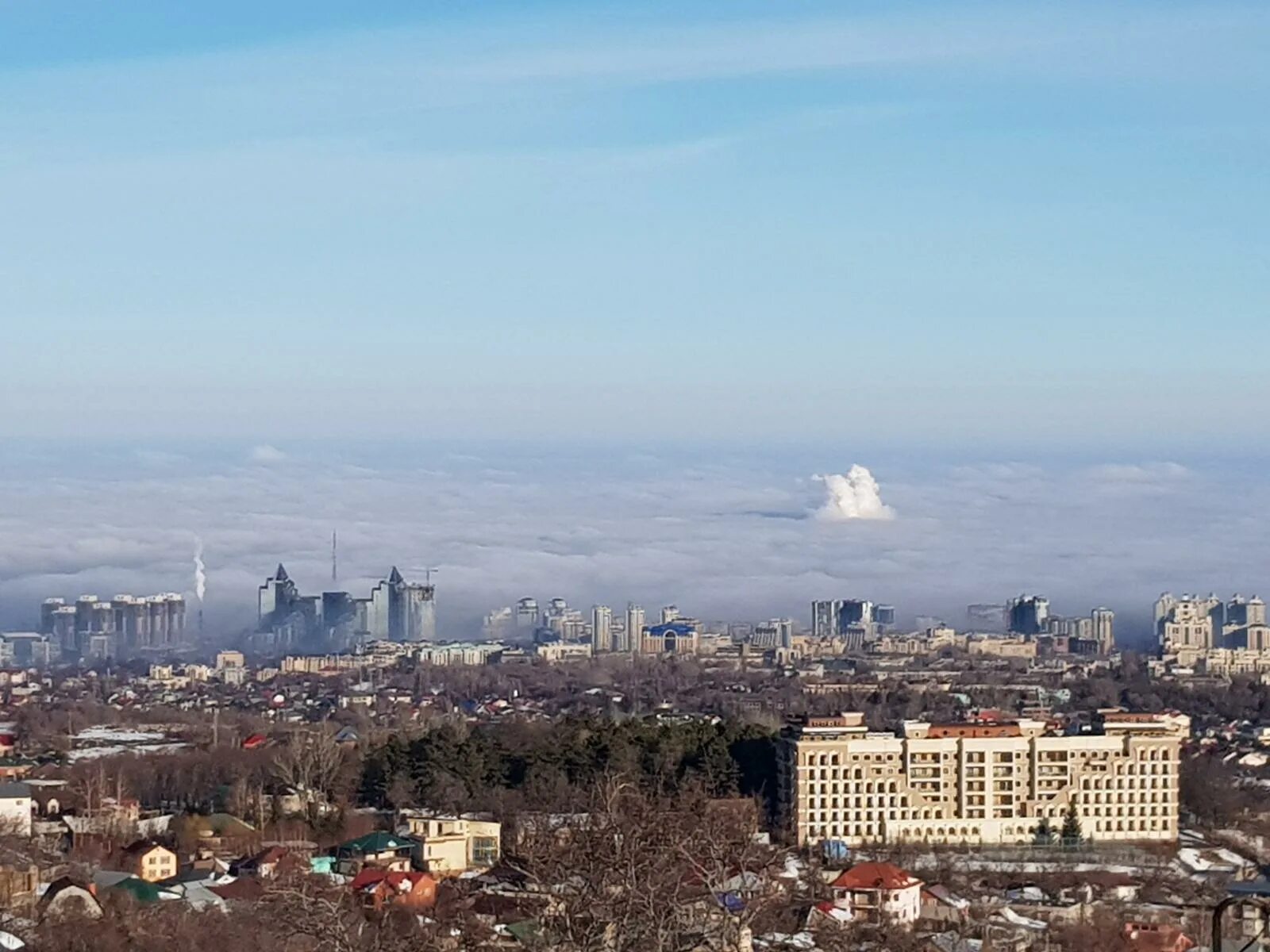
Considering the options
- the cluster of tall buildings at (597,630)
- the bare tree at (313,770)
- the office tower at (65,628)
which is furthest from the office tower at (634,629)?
the bare tree at (313,770)

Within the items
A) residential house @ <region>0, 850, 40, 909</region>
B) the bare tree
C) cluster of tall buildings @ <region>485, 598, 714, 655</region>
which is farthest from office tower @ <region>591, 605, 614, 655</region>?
residential house @ <region>0, 850, 40, 909</region>

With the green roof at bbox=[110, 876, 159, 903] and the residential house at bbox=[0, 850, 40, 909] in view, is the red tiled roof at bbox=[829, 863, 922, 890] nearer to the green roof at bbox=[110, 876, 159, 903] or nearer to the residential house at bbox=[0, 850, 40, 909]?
the green roof at bbox=[110, 876, 159, 903]

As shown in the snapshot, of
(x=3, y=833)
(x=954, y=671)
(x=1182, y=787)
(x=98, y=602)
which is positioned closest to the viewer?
(x=3, y=833)

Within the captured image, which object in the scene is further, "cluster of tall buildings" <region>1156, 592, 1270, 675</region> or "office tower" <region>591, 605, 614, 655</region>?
"office tower" <region>591, 605, 614, 655</region>

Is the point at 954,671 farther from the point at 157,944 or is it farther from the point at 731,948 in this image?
the point at 731,948

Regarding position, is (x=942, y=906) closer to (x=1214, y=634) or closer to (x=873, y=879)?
(x=873, y=879)

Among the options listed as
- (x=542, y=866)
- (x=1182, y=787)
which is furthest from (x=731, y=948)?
(x=1182, y=787)

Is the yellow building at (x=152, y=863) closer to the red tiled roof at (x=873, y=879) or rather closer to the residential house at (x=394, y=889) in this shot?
the residential house at (x=394, y=889)
